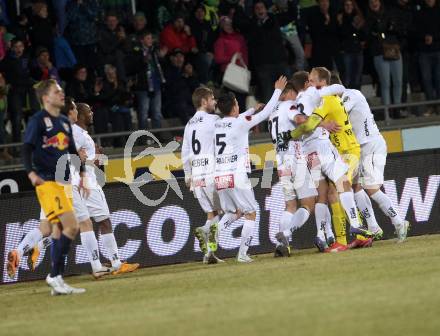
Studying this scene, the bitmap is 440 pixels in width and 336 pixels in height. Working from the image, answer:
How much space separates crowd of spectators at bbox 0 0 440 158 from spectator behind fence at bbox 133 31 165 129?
2 centimetres

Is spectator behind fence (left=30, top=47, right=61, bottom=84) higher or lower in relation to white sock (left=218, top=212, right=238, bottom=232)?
higher

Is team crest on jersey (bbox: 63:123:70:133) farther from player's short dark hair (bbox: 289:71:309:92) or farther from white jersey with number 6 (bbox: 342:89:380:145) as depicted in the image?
white jersey with number 6 (bbox: 342:89:380:145)

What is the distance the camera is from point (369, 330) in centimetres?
862

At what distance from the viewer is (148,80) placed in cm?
2200

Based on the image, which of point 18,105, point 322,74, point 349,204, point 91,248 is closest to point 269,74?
point 18,105

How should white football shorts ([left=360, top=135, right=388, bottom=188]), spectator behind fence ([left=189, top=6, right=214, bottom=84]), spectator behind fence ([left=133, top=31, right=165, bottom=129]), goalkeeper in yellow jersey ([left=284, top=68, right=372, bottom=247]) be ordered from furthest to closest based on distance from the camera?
1. spectator behind fence ([left=189, top=6, right=214, bottom=84])
2. spectator behind fence ([left=133, top=31, right=165, bottom=129])
3. white football shorts ([left=360, top=135, right=388, bottom=188])
4. goalkeeper in yellow jersey ([left=284, top=68, right=372, bottom=247])

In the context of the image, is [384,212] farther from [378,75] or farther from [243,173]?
[378,75]

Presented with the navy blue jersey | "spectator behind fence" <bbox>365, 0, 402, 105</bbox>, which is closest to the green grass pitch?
the navy blue jersey

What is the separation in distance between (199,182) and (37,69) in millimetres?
5850

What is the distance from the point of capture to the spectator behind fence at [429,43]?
23.8 metres

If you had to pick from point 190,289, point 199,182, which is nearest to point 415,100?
point 199,182

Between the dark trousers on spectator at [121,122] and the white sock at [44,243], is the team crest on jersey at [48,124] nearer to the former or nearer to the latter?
the white sock at [44,243]

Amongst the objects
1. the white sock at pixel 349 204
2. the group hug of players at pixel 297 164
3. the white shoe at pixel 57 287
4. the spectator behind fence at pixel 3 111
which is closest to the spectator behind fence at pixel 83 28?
the spectator behind fence at pixel 3 111

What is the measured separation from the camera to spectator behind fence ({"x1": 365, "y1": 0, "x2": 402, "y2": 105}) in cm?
2350
